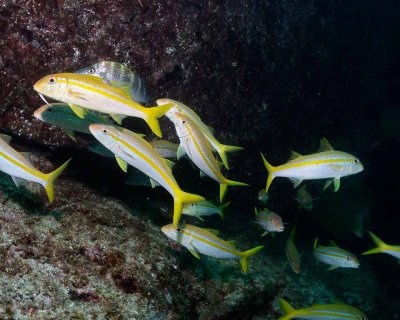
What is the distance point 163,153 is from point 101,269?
171 centimetres

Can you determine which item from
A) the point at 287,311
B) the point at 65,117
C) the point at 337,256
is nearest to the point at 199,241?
the point at 287,311

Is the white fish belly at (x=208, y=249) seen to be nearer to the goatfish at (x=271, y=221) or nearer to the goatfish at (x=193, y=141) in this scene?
the goatfish at (x=193, y=141)

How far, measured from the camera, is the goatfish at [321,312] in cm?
390

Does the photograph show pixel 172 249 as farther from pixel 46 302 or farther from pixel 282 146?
pixel 282 146

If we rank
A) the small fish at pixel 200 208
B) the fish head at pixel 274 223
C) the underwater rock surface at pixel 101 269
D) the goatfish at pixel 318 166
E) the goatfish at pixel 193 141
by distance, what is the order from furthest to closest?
the fish head at pixel 274 223, the small fish at pixel 200 208, the goatfish at pixel 318 166, the goatfish at pixel 193 141, the underwater rock surface at pixel 101 269

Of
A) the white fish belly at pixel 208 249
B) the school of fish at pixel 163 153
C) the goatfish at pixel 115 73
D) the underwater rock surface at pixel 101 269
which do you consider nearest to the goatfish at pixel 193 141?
the school of fish at pixel 163 153

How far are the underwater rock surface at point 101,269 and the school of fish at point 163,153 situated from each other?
1.35 feet

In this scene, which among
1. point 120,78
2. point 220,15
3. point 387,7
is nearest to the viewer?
point 120,78

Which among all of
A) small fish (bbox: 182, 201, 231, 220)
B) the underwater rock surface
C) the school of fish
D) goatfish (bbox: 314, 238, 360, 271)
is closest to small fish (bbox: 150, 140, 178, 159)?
the school of fish

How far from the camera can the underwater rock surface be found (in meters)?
2.81

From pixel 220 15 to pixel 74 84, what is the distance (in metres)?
4.01

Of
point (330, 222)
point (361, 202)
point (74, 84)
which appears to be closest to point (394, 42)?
point (361, 202)

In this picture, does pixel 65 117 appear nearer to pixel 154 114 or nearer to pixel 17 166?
pixel 17 166

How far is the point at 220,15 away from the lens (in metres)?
5.84
